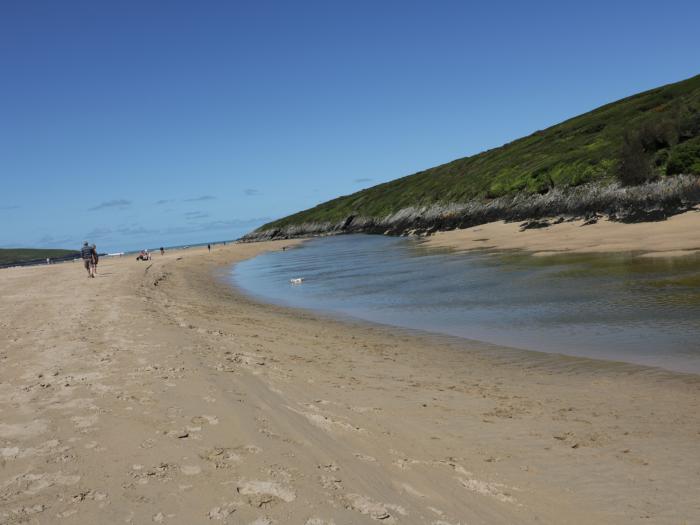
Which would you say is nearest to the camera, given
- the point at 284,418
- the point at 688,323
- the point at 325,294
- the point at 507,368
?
the point at 284,418

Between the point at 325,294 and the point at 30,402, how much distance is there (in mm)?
15432

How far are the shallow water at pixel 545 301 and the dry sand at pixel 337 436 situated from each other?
1.34m

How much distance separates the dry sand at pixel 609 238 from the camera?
24.7 metres

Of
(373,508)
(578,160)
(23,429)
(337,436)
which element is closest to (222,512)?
(373,508)

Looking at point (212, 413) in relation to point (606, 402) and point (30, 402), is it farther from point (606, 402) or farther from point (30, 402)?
point (606, 402)

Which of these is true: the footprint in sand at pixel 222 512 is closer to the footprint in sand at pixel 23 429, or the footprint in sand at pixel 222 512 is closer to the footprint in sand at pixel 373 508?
the footprint in sand at pixel 373 508

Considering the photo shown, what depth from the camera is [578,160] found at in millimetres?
55688

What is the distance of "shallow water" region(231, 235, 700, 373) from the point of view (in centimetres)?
1040

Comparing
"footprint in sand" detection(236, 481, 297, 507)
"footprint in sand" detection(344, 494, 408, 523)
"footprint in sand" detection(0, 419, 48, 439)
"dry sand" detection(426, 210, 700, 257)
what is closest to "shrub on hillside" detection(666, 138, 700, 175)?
"dry sand" detection(426, 210, 700, 257)

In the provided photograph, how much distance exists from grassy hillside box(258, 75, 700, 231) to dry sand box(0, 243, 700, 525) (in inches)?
→ 1331

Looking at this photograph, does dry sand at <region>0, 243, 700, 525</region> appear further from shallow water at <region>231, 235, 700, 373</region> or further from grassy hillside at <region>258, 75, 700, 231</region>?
grassy hillside at <region>258, 75, 700, 231</region>

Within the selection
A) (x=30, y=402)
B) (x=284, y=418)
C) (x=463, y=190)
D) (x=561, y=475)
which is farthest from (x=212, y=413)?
(x=463, y=190)

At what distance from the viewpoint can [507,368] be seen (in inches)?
367

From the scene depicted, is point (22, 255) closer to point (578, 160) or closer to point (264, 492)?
point (578, 160)
